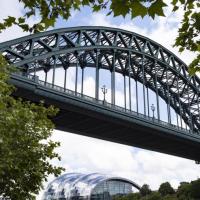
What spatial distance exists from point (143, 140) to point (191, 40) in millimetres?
63562

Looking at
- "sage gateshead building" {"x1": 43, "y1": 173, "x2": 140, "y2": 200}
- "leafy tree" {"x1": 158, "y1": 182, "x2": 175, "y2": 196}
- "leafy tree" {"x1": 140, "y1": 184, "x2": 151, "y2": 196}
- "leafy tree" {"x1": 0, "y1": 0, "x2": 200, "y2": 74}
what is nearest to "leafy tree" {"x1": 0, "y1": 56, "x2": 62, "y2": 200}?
"leafy tree" {"x1": 0, "y1": 0, "x2": 200, "y2": 74}

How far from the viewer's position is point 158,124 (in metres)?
65.4

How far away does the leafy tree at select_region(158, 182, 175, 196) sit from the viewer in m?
96.9

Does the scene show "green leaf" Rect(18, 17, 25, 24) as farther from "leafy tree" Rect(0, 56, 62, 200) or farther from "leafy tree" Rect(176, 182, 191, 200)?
"leafy tree" Rect(176, 182, 191, 200)

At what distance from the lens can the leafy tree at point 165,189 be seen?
96.9 m

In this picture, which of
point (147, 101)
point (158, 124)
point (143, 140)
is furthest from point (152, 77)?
point (158, 124)

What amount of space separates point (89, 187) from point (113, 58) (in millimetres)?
79583

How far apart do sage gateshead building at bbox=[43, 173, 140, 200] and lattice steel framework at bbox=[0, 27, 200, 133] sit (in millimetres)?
55138

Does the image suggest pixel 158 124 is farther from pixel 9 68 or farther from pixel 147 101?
pixel 9 68

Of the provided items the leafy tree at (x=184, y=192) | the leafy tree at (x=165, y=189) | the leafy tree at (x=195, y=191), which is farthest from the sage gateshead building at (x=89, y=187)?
the leafy tree at (x=195, y=191)

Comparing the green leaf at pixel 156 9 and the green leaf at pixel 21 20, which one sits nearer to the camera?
the green leaf at pixel 156 9

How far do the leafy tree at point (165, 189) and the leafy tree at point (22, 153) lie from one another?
81.7 metres

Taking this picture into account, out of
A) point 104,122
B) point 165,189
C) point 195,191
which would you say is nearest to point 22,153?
point 104,122

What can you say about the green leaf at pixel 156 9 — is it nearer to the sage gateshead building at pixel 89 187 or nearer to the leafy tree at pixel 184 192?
the leafy tree at pixel 184 192
